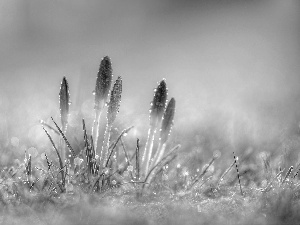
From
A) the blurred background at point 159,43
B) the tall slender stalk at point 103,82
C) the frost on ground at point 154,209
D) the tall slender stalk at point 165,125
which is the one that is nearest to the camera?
the frost on ground at point 154,209


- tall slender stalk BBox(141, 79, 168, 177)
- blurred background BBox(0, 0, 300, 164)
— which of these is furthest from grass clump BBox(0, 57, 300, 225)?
blurred background BBox(0, 0, 300, 164)

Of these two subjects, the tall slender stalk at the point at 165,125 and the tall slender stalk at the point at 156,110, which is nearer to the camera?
the tall slender stalk at the point at 156,110

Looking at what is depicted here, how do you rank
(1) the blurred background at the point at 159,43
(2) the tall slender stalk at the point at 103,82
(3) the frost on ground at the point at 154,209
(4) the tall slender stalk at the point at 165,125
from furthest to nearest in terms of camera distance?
1. (1) the blurred background at the point at 159,43
2. (4) the tall slender stalk at the point at 165,125
3. (2) the tall slender stalk at the point at 103,82
4. (3) the frost on ground at the point at 154,209

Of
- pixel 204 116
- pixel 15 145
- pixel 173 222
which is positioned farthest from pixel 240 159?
pixel 204 116

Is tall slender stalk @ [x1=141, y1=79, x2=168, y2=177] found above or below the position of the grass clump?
above

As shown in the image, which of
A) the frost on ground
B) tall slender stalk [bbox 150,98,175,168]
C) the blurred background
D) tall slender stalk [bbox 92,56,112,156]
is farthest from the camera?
the blurred background

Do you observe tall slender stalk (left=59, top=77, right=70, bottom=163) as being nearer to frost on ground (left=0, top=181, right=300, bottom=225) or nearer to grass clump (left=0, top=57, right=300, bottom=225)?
grass clump (left=0, top=57, right=300, bottom=225)

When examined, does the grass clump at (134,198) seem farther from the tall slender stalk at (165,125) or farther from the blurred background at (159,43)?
the blurred background at (159,43)

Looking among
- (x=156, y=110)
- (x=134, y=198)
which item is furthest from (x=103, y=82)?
(x=134, y=198)

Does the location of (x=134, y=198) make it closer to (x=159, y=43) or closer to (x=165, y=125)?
(x=165, y=125)

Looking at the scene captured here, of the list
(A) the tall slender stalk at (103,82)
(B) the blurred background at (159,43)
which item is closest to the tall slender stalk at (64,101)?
(A) the tall slender stalk at (103,82)

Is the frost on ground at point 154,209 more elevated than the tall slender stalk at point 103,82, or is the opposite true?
the tall slender stalk at point 103,82

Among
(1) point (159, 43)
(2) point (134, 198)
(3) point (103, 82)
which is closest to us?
(2) point (134, 198)
